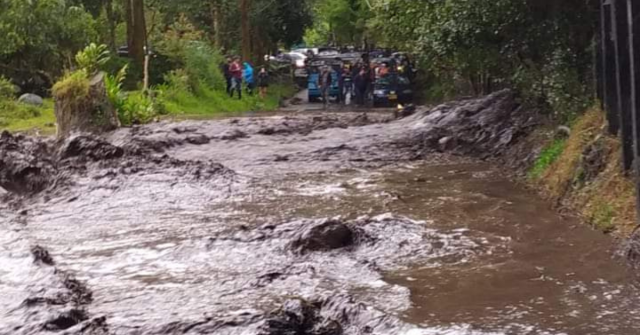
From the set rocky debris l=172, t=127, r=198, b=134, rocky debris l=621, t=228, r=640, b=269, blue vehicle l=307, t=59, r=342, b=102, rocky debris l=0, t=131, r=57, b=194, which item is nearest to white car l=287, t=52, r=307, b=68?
blue vehicle l=307, t=59, r=342, b=102

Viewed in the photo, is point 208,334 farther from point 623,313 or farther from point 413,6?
point 413,6

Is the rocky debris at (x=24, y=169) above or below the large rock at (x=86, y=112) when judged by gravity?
below

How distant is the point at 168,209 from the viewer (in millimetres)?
13227

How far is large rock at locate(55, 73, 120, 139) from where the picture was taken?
67.8 feet

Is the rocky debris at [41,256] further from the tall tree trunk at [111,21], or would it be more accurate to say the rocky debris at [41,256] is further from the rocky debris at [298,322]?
the tall tree trunk at [111,21]

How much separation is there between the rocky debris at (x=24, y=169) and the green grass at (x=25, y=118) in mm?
6545

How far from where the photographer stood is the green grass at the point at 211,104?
30406 mm

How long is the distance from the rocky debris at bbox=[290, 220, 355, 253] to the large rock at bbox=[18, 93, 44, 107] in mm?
20184

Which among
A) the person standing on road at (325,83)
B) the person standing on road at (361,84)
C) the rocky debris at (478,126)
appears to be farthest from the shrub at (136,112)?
the person standing on road at (325,83)

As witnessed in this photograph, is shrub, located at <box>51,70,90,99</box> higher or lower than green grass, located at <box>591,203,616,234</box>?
higher

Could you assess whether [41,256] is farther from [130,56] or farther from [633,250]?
[130,56]

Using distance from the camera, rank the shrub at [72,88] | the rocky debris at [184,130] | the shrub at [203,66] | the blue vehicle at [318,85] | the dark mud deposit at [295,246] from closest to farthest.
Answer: the dark mud deposit at [295,246], the shrub at [72,88], the rocky debris at [184,130], the shrub at [203,66], the blue vehicle at [318,85]

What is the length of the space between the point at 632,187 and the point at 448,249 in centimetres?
214

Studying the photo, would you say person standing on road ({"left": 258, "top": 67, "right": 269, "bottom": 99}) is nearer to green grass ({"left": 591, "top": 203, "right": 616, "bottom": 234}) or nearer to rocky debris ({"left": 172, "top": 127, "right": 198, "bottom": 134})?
rocky debris ({"left": 172, "top": 127, "right": 198, "bottom": 134})
